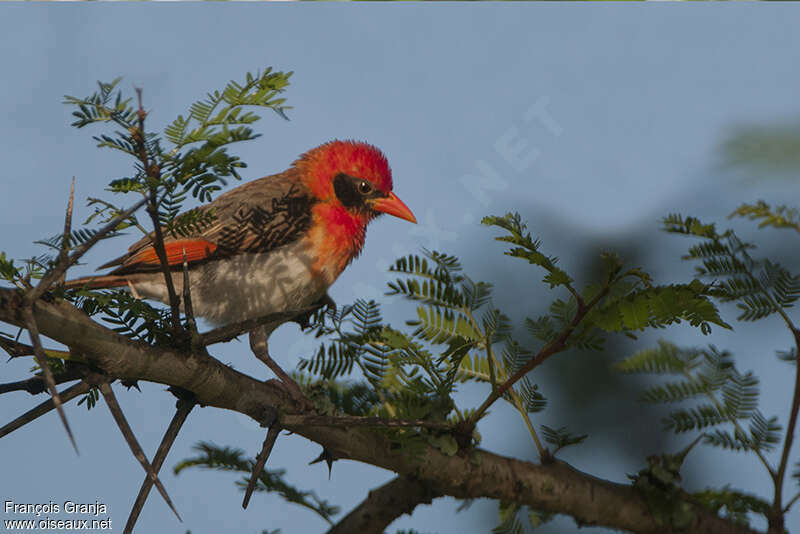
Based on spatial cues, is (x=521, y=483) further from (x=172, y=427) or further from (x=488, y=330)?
(x=172, y=427)

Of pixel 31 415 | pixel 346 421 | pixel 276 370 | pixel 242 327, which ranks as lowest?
pixel 346 421

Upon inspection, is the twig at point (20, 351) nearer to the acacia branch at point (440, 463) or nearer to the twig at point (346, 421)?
the acacia branch at point (440, 463)

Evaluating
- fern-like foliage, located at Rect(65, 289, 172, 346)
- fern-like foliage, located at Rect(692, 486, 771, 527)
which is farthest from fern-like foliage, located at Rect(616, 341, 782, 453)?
fern-like foliage, located at Rect(65, 289, 172, 346)

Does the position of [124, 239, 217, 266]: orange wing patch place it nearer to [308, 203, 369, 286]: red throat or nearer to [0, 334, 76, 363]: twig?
[308, 203, 369, 286]: red throat

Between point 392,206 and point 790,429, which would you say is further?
point 392,206

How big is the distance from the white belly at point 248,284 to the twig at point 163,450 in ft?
5.00

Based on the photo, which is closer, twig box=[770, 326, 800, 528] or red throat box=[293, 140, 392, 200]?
twig box=[770, 326, 800, 528]

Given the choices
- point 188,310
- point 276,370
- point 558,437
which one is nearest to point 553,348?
point 558,437

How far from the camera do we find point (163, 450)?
2318mm

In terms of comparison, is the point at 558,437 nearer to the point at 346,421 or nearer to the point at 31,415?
the point at 346,421

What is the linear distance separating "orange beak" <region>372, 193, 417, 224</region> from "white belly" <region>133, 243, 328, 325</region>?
27.6 inches

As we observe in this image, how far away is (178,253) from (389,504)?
1.80 m

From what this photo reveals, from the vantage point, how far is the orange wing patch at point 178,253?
3955mm

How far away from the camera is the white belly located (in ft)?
13.1
